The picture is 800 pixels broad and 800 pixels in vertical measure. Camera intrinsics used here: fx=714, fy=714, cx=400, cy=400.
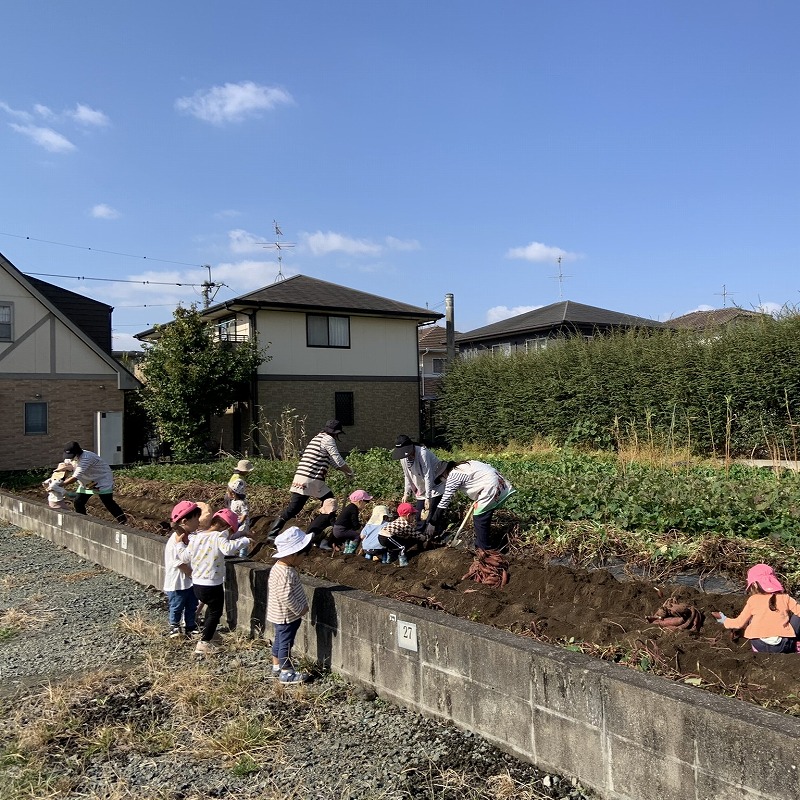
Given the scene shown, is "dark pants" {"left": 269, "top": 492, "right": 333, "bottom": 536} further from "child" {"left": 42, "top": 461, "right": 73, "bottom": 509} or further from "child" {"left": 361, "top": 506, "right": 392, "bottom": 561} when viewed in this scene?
"child" {"left": 42, "top": 461, "right": 73, "bottom": 509}

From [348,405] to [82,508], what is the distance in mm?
15019

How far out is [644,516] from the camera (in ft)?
21.5

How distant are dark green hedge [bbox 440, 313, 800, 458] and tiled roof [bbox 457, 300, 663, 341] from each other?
792 centimetres

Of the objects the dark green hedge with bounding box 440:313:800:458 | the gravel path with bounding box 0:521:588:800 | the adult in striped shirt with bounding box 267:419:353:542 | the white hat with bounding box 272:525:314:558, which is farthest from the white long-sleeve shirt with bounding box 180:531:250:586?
the dark green hedge with bounding box 440:313:800:458

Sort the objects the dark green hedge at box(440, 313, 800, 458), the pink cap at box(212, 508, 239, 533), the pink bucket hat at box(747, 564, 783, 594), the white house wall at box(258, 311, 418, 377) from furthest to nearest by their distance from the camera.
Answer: the white house wall at box(258, 311, 418, 377) < the dark green hedge at box(440, 313, 800, 458) < the pink cap at box(212, 508, 239, 533) < the pink bucket hat at box(747, 564, 783, 594)

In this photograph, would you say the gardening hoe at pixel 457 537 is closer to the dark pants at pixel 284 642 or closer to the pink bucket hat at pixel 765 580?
the dark pants at pixel 284 642

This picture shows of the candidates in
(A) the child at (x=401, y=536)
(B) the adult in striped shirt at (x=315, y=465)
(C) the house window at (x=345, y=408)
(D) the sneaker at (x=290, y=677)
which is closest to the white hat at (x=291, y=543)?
(D) the sneaker at (x=290, y=677)

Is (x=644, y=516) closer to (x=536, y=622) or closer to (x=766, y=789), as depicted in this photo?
(x=536, y=622)

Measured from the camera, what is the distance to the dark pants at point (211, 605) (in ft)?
18.6

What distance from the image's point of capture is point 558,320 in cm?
2995

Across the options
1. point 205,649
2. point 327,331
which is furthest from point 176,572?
point 327,331

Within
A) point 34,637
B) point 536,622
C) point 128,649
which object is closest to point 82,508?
point 34,637

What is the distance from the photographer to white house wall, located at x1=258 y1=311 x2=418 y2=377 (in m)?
24.5

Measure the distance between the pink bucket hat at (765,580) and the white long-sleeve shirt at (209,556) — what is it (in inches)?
151
